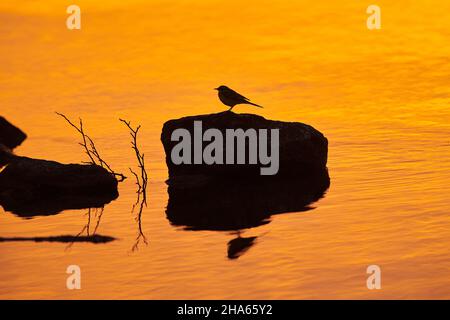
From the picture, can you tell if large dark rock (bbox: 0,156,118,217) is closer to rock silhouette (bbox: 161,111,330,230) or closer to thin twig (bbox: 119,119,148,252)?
thin twig (bbox: 119,119,148,252)

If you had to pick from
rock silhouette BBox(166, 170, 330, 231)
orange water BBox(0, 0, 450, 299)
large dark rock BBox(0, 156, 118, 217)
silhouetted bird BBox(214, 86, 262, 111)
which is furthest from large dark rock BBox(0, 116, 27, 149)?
silhouetted bird BBox(214, 86, 262, 111)

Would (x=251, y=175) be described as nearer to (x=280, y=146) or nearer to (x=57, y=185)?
(x=280, y=146)

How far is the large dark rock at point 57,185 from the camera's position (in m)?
24.4

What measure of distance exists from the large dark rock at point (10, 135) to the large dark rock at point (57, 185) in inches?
337

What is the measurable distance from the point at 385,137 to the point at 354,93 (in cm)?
693

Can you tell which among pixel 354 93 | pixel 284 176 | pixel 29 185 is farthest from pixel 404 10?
pixel 29 185

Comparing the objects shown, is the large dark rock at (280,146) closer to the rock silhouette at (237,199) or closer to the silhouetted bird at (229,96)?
the rock silhouette at (237,199)

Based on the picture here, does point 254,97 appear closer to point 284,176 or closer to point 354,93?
point 354,93

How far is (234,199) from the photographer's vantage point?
Answer: 78.6 ft

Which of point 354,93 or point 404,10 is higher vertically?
point 404,10

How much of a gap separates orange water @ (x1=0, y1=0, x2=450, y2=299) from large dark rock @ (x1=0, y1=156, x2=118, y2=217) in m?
0.75

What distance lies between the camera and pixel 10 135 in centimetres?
3338

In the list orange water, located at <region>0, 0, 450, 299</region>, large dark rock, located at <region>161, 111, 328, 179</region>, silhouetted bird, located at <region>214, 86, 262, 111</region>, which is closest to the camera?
orange water, located at <region>0, 0, 450, 299</region>

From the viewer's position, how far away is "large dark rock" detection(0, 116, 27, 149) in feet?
109
